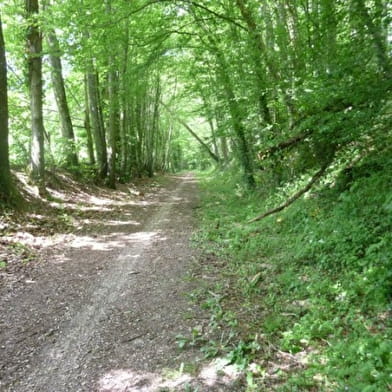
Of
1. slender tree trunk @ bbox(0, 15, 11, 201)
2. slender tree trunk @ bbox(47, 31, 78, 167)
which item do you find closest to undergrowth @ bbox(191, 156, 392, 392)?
slender tree trunk @ bbox(0, 15, 11, 201)

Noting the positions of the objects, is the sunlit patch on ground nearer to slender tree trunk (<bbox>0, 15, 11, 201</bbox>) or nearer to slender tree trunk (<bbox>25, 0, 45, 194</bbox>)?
slender tree trunk (<bbox>0, 15, 11, 201</bbox>)

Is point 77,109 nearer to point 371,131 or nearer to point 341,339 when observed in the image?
point 371,131

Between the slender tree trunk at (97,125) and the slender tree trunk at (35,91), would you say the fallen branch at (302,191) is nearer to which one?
the slender tree trunk at (35,91)

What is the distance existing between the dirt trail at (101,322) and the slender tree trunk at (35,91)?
3938 mm

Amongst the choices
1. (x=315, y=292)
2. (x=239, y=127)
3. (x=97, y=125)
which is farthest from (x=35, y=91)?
(x=315, y=292)

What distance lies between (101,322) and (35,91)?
8457 millimetres

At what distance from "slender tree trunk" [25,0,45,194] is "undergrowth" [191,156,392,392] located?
6.35m

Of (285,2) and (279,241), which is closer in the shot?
(279,241)

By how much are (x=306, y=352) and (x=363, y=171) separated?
3.84 m

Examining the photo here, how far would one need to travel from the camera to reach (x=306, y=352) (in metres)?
3.20

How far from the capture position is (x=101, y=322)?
406 cm

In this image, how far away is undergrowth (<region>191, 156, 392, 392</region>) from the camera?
9.37 ft

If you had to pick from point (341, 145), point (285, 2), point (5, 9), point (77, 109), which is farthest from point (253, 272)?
point (77, 109)

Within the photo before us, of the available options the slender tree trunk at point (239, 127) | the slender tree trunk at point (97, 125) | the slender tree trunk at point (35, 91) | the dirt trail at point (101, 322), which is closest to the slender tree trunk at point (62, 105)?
the slender tree trunk at point (97, 125)
